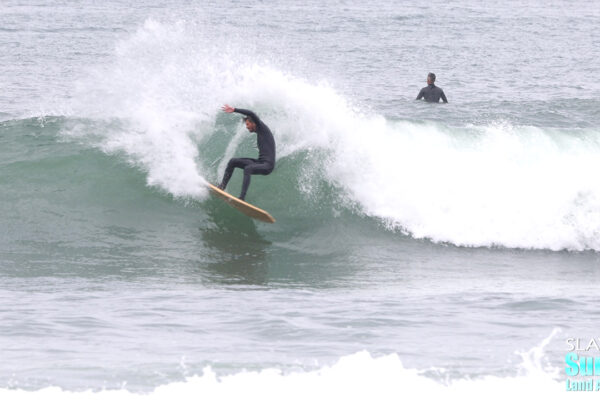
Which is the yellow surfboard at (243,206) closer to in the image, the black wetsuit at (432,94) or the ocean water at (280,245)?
the ocean water at (280,245)

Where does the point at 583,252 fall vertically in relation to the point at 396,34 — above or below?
below

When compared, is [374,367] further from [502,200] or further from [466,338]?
[502,200]

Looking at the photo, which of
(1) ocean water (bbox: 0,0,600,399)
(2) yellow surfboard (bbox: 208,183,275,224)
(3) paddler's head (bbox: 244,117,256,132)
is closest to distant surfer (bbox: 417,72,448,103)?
(1) ocean water (bbox: 0,0,600,399)

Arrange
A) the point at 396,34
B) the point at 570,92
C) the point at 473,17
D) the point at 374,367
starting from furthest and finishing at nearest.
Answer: the point at 473,17 < the point at 396,34 < the point at 570,92 < the point at 374,367

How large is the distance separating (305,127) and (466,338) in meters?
6.76

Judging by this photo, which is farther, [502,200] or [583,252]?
[502,200]

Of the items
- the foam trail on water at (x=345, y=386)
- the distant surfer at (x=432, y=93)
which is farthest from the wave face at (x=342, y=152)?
the distant surfer at (x=432, y=93)

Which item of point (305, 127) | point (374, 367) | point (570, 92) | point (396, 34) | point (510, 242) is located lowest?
point (374, 367)

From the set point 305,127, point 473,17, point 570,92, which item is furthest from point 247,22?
point 305,127

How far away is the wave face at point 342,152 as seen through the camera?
553 inches

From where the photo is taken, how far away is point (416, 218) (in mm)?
14016

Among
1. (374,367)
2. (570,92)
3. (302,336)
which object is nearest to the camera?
(374,367)

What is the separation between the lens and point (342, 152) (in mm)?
14523

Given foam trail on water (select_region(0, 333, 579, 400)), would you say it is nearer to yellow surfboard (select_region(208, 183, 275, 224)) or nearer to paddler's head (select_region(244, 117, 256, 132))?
yellow surfboard (select_region(208, 183, 275, 224))
